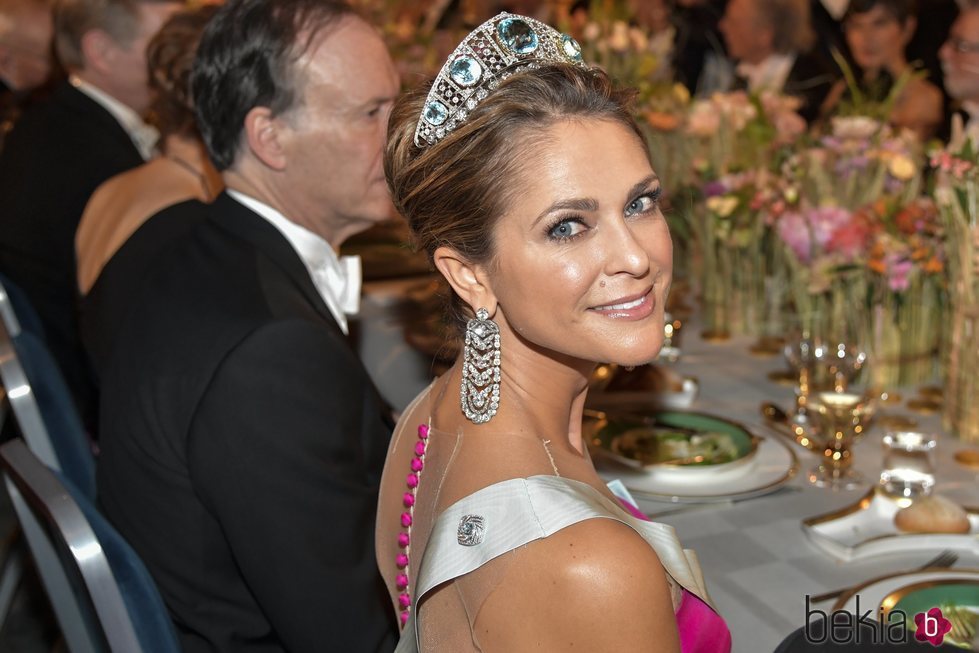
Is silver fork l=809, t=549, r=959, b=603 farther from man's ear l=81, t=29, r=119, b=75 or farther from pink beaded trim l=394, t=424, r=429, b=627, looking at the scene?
man's ear l=81, t=29, r=119, b=75

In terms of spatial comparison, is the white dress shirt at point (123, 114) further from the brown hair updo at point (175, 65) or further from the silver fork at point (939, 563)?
the silver fork at point (939, 563)

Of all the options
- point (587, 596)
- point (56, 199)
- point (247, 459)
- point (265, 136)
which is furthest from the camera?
point (56, 199)

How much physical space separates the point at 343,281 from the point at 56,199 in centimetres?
177

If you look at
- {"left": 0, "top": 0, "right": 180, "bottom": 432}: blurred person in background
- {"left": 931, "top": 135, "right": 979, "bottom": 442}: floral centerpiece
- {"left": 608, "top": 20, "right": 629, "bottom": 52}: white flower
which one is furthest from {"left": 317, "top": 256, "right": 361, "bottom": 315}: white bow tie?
{"left": 608, "top": 20, "right": 629, "bottom": 52}: white flower

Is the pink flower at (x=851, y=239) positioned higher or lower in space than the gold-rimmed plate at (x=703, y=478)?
higher

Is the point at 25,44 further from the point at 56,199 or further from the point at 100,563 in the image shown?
the point at 100,563

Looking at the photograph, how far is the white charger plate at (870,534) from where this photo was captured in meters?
1.47

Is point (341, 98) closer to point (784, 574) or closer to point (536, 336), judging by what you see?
point (536, 336)

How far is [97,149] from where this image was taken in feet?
11.6

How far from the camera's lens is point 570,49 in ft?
3.99

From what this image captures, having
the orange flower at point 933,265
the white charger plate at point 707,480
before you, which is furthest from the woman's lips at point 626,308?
the orange flower at point 933,265

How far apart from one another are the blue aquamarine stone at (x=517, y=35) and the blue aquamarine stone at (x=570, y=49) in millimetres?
57

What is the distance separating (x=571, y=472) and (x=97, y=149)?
9.69ft

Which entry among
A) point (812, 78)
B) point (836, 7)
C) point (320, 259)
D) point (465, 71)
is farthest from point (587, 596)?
point (836, 7)
